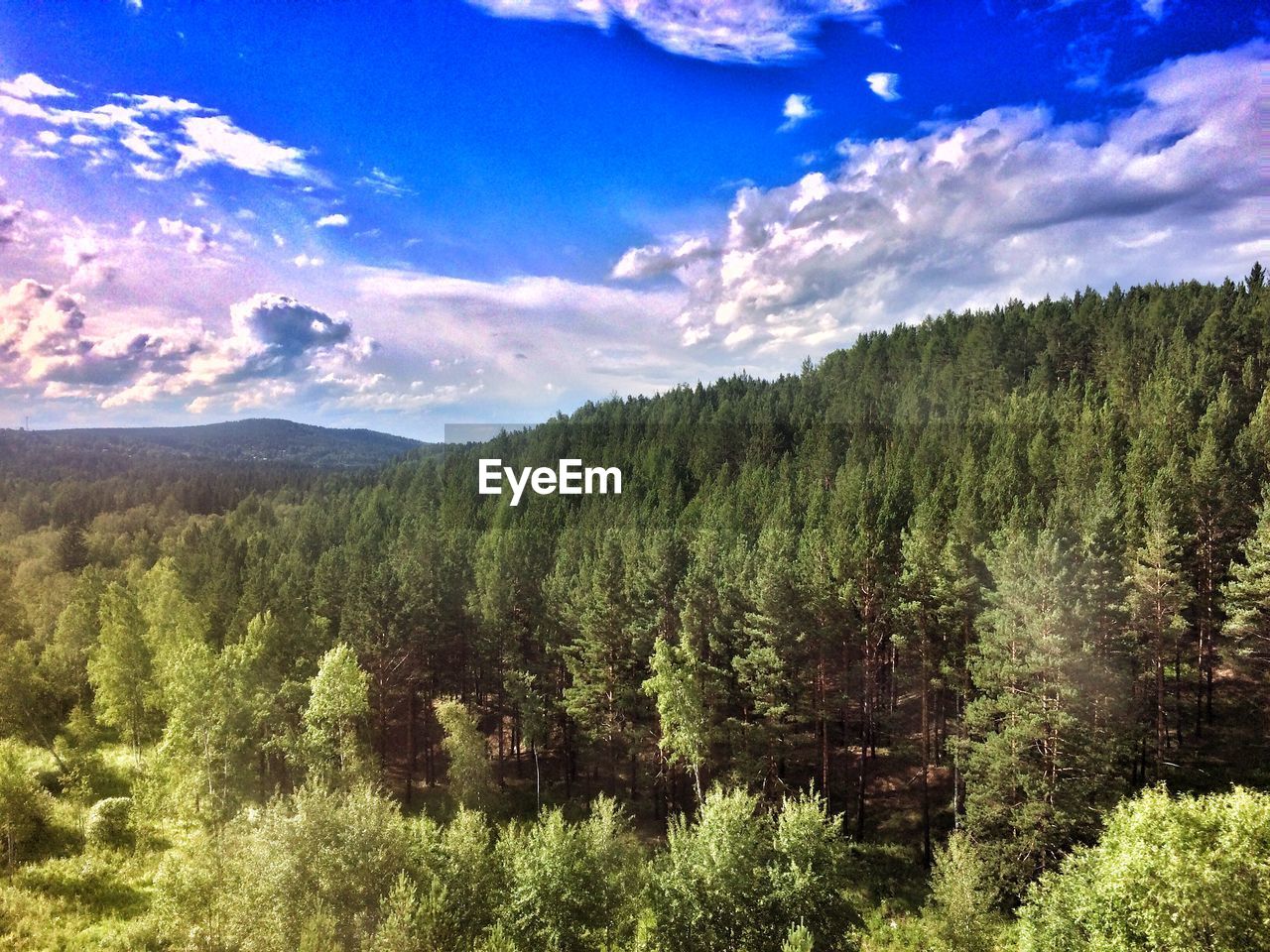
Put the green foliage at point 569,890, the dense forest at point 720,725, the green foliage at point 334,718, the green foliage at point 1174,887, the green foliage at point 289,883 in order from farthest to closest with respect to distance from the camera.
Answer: the green foliage at point 334,718
the dense forest at point 720,725
the green foliage at point 569,890
the green foliage at point 289,883
the green foliage at point 1174,887

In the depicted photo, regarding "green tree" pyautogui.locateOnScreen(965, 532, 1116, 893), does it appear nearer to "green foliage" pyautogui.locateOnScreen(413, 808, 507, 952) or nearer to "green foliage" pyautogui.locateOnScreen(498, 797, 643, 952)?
"green foliage" pyautogui.locateOnScreen(498, 797, 643, 952)

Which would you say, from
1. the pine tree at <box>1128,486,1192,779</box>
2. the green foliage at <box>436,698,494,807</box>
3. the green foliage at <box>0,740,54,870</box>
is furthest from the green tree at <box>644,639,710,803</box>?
the green foliage at <box>0,740,54,870</box>

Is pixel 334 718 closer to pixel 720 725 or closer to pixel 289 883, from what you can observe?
pixel 289 883

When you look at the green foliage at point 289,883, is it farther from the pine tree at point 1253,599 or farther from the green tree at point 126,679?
the pine tree at point 1253,599

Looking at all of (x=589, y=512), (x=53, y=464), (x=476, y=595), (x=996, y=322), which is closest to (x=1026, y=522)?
(x=476, y=595)

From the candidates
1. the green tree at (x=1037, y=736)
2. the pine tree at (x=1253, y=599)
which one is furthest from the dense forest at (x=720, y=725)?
the pine tree at (x=1253, y=599)

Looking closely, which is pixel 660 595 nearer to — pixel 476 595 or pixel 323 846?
pixel 476 595
